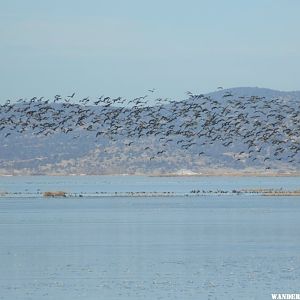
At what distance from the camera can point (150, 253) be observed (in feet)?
190

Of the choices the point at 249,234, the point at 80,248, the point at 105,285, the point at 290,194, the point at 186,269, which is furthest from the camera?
the point at 290,194

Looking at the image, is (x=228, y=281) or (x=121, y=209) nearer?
(x=228, y=281)

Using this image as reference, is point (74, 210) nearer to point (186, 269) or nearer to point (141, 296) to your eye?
point (186, 269)

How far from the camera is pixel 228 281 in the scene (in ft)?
151

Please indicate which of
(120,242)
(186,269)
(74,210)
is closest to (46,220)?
(74,210)

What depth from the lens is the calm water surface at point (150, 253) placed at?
4397cm

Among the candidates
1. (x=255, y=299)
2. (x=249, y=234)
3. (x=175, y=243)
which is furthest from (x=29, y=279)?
(x=249, y=234)

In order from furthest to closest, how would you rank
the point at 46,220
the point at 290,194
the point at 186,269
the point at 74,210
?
the point at 290,194 → the point at 74,210 → the point at 46,220 → the point at 186,269

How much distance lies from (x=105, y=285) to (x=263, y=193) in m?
98.4

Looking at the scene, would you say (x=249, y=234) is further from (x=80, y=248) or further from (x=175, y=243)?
(x=80, y=248)

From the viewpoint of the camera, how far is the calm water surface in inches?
1731

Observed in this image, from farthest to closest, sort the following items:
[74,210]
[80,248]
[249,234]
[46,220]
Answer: [74,210] < [46,220] < [249,234] < [80,248]

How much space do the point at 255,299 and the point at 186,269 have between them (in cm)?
951

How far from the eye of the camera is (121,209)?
104500 mm
